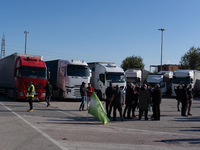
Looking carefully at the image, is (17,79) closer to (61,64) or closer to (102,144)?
(61,64)

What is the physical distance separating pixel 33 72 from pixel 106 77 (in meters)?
6.97

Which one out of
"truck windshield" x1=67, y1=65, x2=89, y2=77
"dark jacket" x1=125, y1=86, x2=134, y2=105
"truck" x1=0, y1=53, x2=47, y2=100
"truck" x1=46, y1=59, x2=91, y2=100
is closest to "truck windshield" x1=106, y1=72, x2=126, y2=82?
"truck" x1=46, y1=59, x2=91, y2=100

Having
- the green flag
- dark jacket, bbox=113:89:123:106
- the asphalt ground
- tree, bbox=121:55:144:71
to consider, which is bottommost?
the asphalt ground

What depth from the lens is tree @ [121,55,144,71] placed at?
248ft

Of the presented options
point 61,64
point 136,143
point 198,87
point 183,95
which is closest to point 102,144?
point 136,143

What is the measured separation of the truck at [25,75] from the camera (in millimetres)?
21173

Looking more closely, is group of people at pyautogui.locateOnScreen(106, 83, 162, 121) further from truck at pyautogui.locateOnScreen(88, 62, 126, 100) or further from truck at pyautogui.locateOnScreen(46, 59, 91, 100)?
truck at pyautogui.locateOnScreen(88, 62, 126, 100)

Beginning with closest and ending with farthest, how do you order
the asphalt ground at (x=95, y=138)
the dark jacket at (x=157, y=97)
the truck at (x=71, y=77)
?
the asphalt ground at (x=95, y=138)
the dark jacket at (x=157, y=97)
the truck at (x=71, y=77)

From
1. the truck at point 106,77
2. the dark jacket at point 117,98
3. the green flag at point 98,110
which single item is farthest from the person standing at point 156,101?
the truck at point 106,77

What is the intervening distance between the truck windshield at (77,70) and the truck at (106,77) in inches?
80.5

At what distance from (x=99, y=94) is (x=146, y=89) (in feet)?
41.7

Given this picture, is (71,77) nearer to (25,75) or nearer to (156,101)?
(25,75)

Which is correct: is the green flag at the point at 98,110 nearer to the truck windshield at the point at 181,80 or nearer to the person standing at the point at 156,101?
the person standing at the point at 156,101

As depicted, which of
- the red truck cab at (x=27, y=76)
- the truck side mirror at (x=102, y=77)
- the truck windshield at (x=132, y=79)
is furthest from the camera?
the truck windshield at (x=132, y=79)
